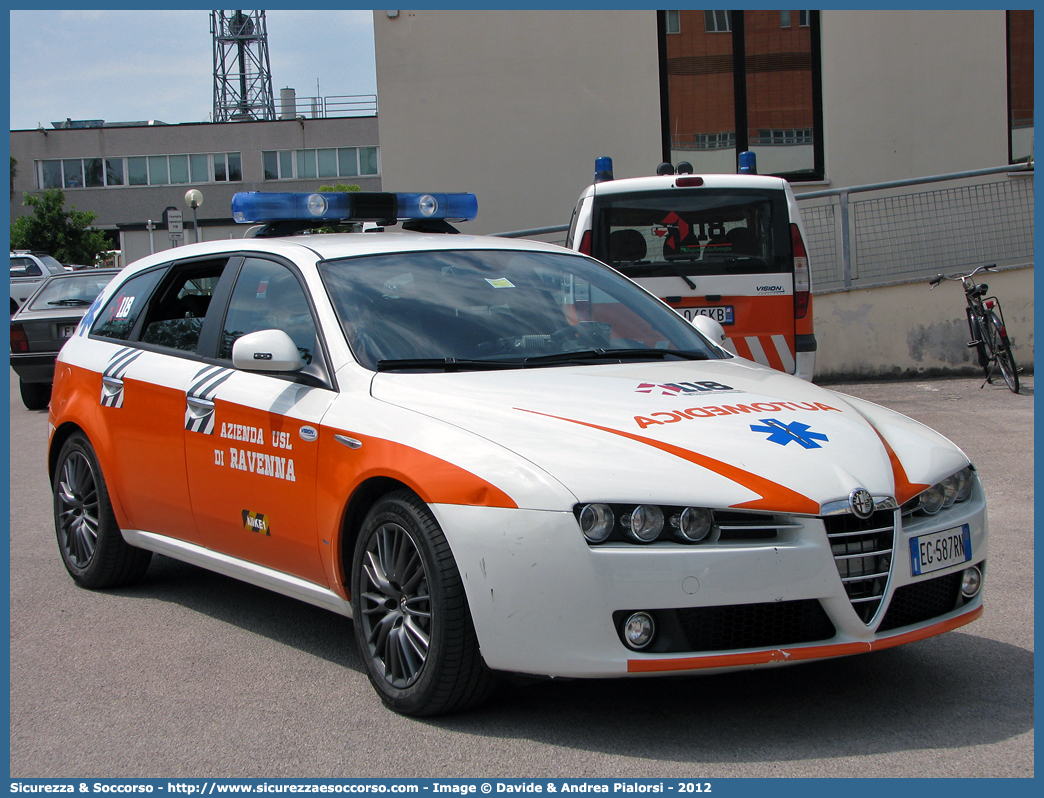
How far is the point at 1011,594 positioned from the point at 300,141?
61259 mm

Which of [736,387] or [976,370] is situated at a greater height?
[736,387]

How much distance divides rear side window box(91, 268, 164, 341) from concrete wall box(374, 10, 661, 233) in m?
10.7

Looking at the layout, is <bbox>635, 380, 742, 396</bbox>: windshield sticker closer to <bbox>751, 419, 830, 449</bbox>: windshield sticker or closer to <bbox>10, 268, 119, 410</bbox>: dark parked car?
<bbox>751, 419, 830, 449</bbox>: windshield sticker

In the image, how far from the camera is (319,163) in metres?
62.7

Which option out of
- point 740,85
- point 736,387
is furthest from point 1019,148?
point 736,387

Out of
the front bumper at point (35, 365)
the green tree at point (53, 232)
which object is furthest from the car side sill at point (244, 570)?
the green tree at point (53, 232)

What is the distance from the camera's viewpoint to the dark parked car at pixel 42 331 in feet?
44.2

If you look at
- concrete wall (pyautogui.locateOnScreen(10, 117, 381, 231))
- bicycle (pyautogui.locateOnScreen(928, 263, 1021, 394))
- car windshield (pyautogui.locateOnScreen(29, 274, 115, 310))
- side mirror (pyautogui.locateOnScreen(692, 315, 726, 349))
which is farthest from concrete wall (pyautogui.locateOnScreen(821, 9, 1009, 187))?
concrete wall (pyautogui.locateOnScreen(10, 117, 381, 231))

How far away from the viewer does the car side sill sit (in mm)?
4188

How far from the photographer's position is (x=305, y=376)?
14.0ft

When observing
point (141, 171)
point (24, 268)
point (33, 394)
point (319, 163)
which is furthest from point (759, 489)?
point (141, 171)

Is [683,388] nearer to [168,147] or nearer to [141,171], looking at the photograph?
[168,147]

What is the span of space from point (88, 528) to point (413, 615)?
8.53 feet

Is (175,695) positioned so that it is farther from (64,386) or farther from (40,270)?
(40,270)
